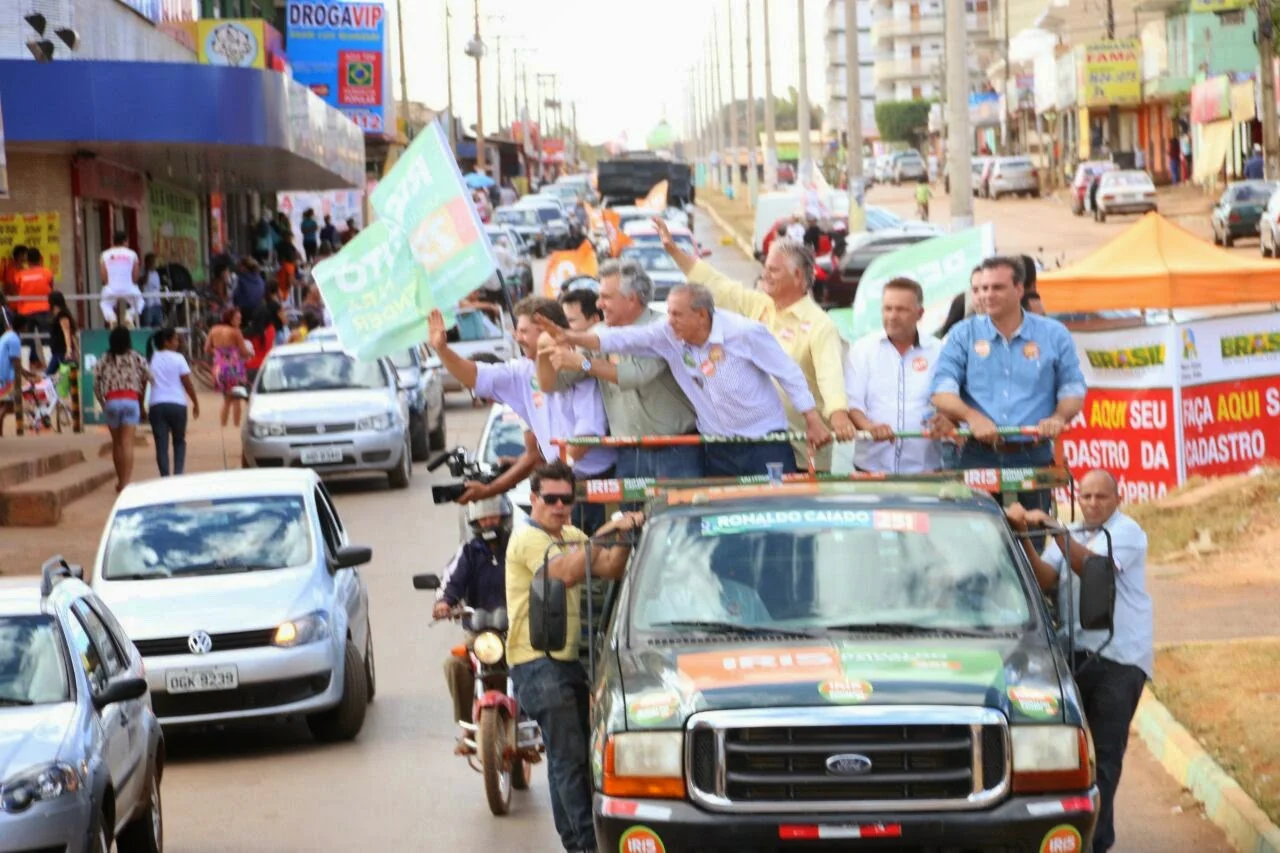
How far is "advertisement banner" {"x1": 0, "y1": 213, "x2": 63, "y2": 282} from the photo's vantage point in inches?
1289

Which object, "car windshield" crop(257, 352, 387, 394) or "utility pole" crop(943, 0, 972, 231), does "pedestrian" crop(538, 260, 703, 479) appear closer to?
"car windshield" crop(257, 352, 387, 394)

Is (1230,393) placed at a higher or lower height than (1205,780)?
higher

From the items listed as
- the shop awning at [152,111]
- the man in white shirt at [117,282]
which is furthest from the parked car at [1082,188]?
the man in white shirt at [117,282]

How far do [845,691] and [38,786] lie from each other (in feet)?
9.98

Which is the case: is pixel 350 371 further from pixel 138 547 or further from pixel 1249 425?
pixel 138 547

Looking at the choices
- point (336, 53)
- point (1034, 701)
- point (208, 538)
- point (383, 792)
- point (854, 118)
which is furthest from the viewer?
point (336, 53)

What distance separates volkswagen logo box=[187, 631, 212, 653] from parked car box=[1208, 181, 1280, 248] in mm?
43365

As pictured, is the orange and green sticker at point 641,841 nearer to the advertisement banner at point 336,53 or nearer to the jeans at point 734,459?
the jeans at point 734,459

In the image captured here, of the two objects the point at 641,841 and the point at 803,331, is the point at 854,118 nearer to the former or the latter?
the point at 803,331

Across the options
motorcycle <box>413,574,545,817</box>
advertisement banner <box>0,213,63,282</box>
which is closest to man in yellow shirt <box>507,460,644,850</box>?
motorcycle <box>413,574,545,817</box>

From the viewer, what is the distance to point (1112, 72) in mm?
88938

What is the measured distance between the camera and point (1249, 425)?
62.4 ft

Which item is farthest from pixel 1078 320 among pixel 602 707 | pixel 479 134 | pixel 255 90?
pixel 479 134

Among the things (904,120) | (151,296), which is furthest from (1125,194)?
(904,120)
